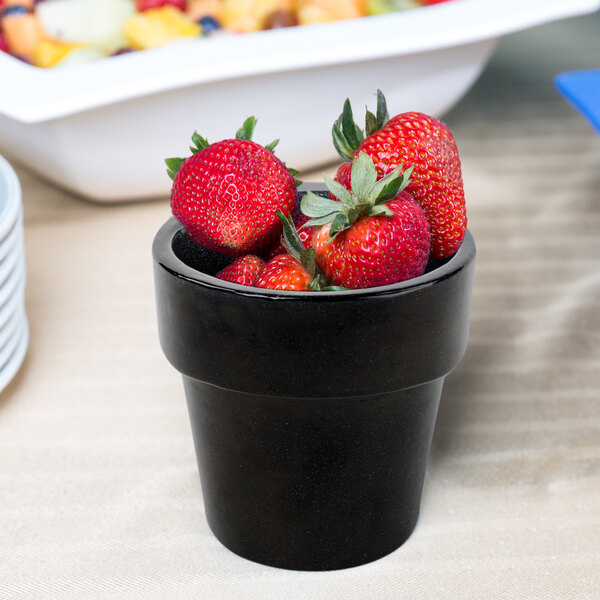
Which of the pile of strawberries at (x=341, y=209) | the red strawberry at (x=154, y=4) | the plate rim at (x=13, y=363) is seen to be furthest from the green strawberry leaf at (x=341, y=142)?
the red strawberry at (x=154, y=4)

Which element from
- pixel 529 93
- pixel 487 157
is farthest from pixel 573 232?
pixel 529 93

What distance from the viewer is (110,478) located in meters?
0.71

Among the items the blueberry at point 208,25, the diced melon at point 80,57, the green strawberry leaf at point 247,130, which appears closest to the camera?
the green strawberry leaf at point 247,130

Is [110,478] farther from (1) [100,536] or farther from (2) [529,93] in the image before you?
(2) [529,93]

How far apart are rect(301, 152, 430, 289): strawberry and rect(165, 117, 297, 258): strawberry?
0.12ft

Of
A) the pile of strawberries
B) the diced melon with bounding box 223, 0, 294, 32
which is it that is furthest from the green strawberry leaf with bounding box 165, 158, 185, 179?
the diced melon with bounding box 223, 0, 294, 32

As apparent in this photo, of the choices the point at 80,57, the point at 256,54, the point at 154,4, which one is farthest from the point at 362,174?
the point at 154,4

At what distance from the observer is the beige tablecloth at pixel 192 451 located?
0.59 metres

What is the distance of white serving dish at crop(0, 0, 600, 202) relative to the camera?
3.73 ft

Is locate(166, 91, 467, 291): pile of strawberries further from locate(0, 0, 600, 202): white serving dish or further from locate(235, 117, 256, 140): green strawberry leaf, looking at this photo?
locate(0, 0, 600, 202): white serving dish

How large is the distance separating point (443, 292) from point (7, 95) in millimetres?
763

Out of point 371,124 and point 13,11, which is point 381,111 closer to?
point 371,124

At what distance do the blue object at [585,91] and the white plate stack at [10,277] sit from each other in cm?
58

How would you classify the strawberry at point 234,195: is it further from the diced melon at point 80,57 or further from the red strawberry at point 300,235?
the diced melon at point 80,57
